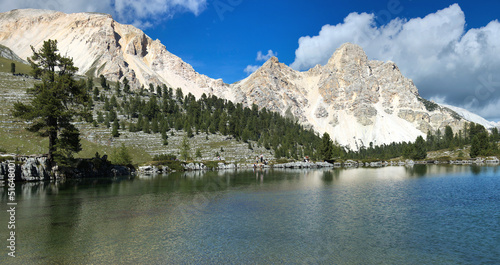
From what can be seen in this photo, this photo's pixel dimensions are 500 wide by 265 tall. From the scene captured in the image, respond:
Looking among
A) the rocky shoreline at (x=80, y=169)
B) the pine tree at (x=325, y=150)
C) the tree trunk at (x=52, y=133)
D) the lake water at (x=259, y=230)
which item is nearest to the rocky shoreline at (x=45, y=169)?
the rocky shoreline at (x=80, y=169)

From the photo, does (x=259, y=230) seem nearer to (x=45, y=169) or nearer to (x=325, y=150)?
(x=45, y=169)

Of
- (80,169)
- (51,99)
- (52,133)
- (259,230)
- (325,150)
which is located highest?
(51,99)

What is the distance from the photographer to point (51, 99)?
69.9 meters

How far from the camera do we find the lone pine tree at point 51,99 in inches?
2726

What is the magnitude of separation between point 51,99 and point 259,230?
65.2m

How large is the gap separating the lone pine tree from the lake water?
28172 millimetres

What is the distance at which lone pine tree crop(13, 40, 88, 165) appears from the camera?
69250 mm

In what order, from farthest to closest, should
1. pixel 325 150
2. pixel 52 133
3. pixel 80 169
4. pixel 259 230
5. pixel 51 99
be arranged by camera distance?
pixel 325 150 < pixel 80 169 < pixel 52 133 < pixel 51 99 < pixel 259 230

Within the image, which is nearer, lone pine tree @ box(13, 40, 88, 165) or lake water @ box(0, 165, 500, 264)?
lake water @ box(0, 165, 500, 264)

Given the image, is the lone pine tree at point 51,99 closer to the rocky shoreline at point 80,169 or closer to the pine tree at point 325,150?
the rocky shoreline at point 80,169

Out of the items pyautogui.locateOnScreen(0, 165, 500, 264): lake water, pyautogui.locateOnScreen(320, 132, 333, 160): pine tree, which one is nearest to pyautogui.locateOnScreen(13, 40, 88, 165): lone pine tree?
pyautogui.locateOnScreen(0, 165, 500, 264): lake water

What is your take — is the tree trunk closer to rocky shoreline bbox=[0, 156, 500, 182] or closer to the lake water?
rocky shoreline bbox=[0, 156, 500, 182]

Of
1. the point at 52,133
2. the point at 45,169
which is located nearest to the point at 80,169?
the point at 45,169

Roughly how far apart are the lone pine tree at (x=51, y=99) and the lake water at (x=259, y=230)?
28172mm
